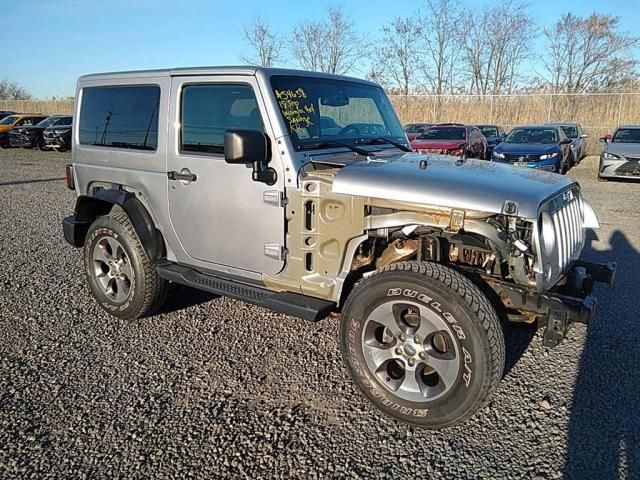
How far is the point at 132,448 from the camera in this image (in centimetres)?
280

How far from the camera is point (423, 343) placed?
2.99 metres

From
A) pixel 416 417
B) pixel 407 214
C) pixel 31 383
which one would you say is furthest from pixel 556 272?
pixel 31 383

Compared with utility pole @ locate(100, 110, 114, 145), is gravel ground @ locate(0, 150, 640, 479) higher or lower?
lower

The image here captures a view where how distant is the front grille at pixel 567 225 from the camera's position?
309 centimetres

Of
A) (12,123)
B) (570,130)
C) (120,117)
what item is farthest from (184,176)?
(12,123)

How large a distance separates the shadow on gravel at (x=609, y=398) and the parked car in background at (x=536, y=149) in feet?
29.6

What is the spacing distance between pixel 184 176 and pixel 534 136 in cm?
1416

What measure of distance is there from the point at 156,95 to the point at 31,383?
2345 mm

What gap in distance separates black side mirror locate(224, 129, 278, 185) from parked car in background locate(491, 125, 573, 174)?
11.0 meters

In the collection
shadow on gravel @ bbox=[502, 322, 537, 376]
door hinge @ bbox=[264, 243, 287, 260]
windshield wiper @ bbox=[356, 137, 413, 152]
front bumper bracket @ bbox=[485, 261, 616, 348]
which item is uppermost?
windshield wiper @ bbox=[356, 137, 413, 152]

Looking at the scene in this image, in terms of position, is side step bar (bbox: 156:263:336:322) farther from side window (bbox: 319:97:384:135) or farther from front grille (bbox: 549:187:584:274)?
front grille (bbox: 549:187:584:274)

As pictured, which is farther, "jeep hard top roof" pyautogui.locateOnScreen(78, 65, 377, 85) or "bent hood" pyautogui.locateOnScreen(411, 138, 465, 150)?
"bent hood" pyautogui.locateOnScreen(411, 138, 465, 150)

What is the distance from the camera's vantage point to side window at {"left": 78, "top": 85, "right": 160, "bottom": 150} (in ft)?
13.5

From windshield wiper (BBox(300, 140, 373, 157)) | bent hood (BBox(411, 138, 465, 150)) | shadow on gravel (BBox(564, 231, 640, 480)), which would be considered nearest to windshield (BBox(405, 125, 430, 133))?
bent hood (BBox(411, 138, 465, 150))
